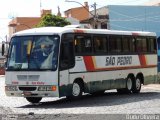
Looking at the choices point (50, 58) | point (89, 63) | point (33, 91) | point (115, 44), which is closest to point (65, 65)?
point (50, 58)

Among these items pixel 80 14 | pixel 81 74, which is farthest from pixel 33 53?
pixel 80 14

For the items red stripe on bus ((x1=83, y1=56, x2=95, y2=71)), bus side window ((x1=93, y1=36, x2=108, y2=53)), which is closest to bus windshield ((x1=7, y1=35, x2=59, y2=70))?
red stripe on bus ((x1=83, y1=56, x2=95, y2=71))

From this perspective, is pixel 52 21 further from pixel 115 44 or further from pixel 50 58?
pixel 50 58

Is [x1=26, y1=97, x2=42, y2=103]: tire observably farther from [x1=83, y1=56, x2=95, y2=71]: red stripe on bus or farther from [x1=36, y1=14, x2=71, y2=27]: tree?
[x1=36, y1=14, x2=71, y2=27]: tree

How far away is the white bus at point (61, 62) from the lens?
67.4 feet

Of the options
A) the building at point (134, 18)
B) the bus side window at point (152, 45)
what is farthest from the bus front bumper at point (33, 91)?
the building at point (134, 18)

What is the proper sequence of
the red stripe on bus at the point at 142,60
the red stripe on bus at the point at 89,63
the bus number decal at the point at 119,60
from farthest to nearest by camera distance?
1. the red stripe on bus at the point at 142,60
2. the bus number decal at the point at 119,60
3. the red stripe on bus at the point at 89,63

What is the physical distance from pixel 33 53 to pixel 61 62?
3.75 ft

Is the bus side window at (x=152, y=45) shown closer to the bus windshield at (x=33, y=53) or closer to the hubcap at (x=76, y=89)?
the hubcap at (x=76, y=89)

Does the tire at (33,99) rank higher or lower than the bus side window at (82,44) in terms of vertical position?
lower

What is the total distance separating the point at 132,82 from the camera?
26.9 m

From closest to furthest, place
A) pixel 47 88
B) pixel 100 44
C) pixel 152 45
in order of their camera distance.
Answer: pixel 47 88 < pixel 100 44 < pixel 152 45

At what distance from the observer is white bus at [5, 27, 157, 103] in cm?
2055

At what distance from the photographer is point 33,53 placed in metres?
20.8
